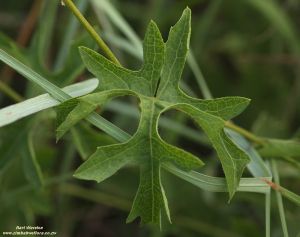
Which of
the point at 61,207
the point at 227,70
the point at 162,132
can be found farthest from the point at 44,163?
the point at 227,70

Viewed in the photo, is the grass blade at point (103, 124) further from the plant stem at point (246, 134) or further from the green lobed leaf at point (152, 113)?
the plant stem at point (246, 134)

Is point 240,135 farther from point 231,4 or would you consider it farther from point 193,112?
point 231,4

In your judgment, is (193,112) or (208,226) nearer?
(193,112)

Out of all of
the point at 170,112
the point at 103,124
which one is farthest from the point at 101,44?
the point at 170,112

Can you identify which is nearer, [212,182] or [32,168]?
[212,182]

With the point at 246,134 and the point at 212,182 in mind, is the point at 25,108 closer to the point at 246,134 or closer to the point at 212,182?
the point at 212,182

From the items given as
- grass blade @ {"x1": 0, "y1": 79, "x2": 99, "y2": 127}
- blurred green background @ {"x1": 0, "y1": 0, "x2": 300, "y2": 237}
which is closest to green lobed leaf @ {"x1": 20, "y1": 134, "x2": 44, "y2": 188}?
blurred green background @ {"x1": 0, "y1": 0, "x2": 300, "y2": 237}
